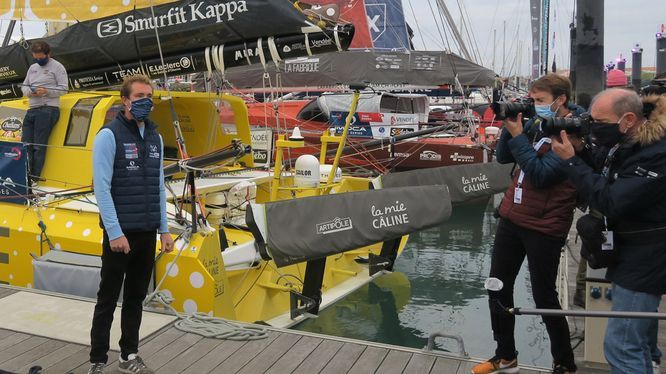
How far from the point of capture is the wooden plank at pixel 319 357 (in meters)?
4.04

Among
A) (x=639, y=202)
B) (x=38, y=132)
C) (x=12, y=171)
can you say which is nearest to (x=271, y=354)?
(x=639, y=202)

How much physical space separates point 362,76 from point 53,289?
9.13m

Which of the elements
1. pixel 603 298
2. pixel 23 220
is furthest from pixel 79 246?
pixel 603 298

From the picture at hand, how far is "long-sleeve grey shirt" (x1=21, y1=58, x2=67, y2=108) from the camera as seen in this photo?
661cm

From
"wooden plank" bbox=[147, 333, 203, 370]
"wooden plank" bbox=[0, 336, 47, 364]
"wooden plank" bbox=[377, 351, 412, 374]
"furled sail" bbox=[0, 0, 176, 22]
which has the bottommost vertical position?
"wooden plank" bbox=[377, 351, 412, 374]

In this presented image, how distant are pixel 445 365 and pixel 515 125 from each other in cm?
159

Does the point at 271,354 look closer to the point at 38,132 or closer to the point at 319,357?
the point at 319,357

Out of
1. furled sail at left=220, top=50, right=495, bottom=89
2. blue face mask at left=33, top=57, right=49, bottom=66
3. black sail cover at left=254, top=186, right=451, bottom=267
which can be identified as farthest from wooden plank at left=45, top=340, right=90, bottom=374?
furled sail at left=220, top=50, right=495, bottom=89

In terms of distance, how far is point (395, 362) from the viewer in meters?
4.13

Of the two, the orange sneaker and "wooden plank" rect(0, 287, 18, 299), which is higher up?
"wooden plank" rect(0, 287, 18, 299)

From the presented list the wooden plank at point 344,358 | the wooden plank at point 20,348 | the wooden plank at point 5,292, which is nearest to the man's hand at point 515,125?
the wooden plank at point 344,358

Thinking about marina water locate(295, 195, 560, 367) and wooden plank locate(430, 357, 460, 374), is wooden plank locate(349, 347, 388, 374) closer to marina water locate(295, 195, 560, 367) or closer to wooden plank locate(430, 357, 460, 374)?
wooden plank locate(430, 357, 460, 374)

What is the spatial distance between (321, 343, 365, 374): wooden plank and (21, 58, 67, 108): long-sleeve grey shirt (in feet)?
13.7

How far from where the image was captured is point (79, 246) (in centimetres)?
558
